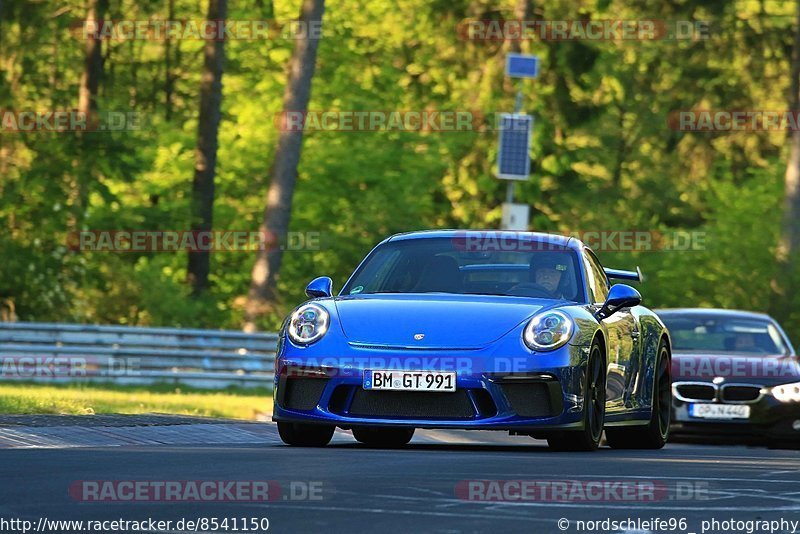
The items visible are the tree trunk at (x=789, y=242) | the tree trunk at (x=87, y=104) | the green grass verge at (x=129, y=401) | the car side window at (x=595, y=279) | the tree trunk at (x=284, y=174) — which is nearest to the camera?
the car side window at (x=595, y=279)

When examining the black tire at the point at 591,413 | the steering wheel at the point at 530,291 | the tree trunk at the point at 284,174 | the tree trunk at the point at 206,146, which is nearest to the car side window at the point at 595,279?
the steering wheel at the point at 530,291

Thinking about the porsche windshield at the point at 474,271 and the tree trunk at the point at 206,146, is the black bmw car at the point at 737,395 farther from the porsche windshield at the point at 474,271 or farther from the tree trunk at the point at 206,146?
the tree trunk at the point at 206,146

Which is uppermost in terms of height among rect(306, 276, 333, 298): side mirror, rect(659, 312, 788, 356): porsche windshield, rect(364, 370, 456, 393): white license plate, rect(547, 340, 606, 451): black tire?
rect(306, 276, 333, 298): side mirror

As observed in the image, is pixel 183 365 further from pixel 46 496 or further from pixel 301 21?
pixel 46 496

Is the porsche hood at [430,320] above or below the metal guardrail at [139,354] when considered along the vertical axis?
above

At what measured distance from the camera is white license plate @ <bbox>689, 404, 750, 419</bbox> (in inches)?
733

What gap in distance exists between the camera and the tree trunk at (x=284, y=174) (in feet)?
110

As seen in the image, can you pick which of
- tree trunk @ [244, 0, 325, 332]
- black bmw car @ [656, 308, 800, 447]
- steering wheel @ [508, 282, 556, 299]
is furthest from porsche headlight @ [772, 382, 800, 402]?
tree trunk @ [244, 0, 325, 332]

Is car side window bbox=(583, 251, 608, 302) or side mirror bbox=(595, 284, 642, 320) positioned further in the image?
car side window bbox=(583, 251, 608, 302)

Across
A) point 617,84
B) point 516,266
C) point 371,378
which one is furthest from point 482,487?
point 617,84

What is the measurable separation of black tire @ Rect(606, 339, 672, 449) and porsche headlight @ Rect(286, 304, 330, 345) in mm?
3253

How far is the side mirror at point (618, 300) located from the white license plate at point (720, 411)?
530 centimetres

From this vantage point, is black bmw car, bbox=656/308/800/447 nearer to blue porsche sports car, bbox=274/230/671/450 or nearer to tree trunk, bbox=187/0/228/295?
blue porsche sports car, bbox=274/230/671/450

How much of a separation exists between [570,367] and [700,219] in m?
44.4
